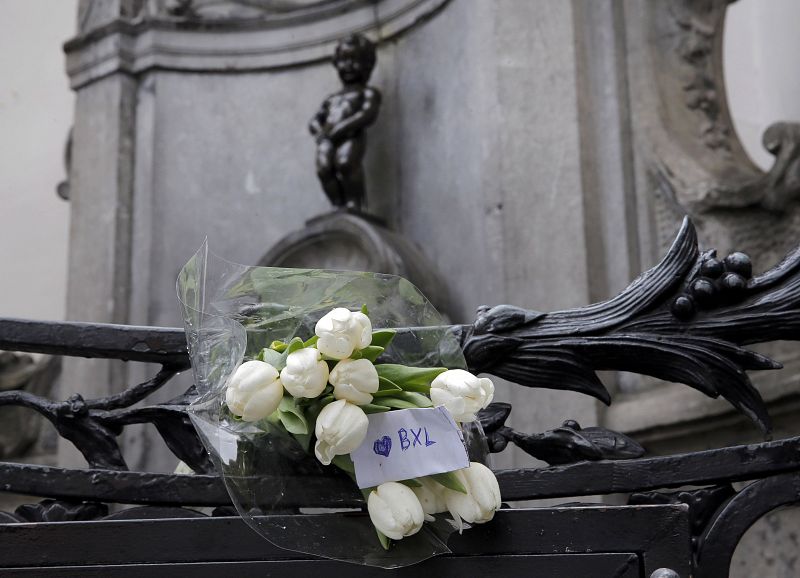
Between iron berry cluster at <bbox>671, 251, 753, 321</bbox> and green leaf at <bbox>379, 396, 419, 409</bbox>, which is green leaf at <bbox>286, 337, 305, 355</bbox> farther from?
iron berry cluster at <bbox>671, 251, 753, 321</bbox>

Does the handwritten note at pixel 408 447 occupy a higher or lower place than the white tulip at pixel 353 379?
lower

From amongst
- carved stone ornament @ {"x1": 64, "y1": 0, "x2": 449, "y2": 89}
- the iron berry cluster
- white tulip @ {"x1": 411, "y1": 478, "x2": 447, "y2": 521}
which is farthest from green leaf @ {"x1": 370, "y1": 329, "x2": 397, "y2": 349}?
carved stone ornament @ {"x1": 64, "y1": 0, "x2": 449, "y2": 89}

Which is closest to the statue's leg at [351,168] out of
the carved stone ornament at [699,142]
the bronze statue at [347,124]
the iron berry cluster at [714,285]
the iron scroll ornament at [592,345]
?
the bronze statue at [347,124]

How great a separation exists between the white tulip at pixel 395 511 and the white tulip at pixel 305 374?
9 centimetres

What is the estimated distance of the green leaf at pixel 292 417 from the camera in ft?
3.02

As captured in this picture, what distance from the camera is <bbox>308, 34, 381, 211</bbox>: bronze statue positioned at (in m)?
3.73

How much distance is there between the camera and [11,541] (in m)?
0.99

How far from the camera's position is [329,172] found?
12.2 feet

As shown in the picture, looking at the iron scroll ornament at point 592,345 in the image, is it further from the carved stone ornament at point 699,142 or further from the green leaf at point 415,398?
the carved stone ornament at point 699,142

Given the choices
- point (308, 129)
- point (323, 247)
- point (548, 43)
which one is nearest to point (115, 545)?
point (548, 43)

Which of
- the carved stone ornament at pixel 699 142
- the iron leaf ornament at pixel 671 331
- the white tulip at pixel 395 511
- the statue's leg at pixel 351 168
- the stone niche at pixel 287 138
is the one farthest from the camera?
the statue's leg at pixel 351 168

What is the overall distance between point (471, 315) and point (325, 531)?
2.59 m

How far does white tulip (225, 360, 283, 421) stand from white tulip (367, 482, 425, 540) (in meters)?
0.10

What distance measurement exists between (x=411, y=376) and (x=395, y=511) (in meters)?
0.12
